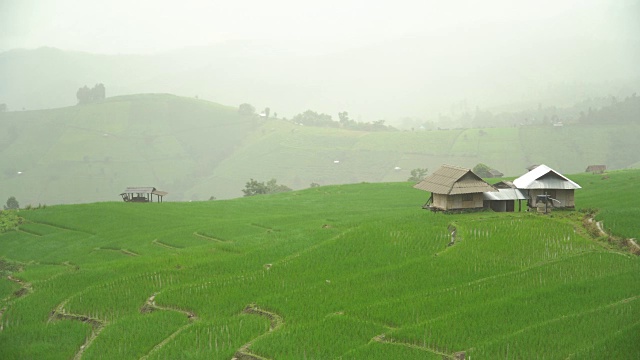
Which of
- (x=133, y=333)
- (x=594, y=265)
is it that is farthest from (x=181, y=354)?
(x=594, y=265)

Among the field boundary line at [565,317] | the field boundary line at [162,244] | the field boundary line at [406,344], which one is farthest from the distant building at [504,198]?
the field boundary line at [406,344]

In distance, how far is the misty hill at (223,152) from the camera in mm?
115312

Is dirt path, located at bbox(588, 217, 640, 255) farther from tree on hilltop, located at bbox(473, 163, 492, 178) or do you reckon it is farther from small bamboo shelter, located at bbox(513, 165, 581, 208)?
tree on hilltop, located at bbox(473, 163, 492, 178)

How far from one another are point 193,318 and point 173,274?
4.84 metres

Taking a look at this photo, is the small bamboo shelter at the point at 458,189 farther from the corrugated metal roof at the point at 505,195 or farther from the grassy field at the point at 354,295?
the grassy field at the point at 354,295

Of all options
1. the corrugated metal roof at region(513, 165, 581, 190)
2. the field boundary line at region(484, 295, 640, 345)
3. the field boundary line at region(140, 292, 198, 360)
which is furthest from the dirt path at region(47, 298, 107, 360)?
the corrugated metal roof at region(513, 165, 581, 190)

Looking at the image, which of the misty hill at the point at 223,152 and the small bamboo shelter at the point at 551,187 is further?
the misty hill at the point at 223,152

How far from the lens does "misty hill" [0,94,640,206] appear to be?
115312 millimetres

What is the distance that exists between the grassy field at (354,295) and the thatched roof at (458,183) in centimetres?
163

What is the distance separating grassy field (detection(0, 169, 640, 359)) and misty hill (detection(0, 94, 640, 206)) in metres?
90.1

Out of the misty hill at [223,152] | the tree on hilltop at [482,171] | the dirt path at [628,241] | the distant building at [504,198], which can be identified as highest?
the misty hill at [223,152]

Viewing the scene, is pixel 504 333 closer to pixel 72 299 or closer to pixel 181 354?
pixel 181 354

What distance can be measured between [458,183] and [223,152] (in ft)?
403

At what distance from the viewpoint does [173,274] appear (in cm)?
2136
